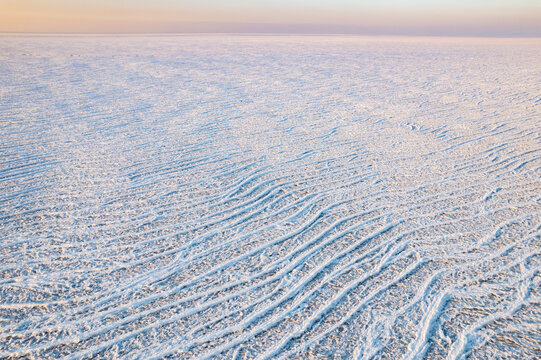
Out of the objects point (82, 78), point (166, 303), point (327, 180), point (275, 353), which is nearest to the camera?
point (275, 353)

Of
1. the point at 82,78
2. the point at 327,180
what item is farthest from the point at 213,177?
the point at 82,78

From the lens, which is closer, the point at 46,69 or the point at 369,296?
the point at 369,296

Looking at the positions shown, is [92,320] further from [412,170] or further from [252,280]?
[412,170]

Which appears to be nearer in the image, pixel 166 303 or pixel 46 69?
pixel 166 303

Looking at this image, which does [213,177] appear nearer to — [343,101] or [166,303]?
[166,303]

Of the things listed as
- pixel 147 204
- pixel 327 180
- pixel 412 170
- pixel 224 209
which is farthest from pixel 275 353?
pixel 412 170

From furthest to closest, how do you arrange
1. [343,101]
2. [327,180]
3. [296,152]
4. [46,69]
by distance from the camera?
1. [46,69]
2. [343,101]
3. [296,152]
4. [327,180]
